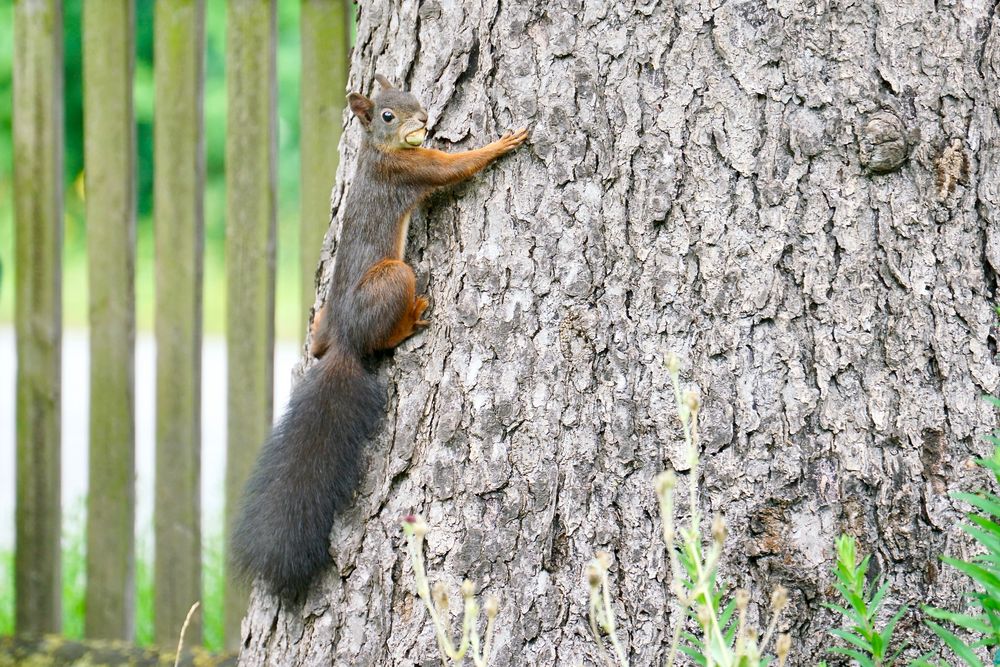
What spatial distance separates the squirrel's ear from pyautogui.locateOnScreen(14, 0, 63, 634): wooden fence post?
152 centimetres

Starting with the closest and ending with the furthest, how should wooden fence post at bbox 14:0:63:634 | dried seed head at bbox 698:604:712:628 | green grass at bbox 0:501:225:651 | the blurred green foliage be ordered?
dried seed head at bbox 698:604:712:628 < wooden fence post at bbox 14:0:63:634 < green grass at bbox 0:501:225:651 < the blurred green foliage

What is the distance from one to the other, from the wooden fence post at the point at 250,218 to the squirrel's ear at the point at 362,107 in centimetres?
105

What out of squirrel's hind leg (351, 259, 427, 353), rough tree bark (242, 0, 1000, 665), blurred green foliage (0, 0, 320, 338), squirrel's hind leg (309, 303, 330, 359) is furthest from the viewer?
blurred green foliage (0, 0, 320, 338)

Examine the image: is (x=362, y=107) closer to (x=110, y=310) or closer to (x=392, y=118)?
(x=392, y=118)

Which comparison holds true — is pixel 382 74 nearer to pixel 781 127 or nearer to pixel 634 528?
pixel 781 127

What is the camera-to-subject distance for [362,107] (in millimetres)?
→ 1738

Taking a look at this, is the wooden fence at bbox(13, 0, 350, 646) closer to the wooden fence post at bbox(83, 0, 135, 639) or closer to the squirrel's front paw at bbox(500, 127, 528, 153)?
the wooden fence post at bbox(83, 0, 135, 639)

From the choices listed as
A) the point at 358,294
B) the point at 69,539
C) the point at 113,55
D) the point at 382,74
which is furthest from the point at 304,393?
the point at 69,539

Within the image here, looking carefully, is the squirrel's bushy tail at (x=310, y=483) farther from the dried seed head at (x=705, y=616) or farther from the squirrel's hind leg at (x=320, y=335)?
the dried seed head at (x=705, y=616)

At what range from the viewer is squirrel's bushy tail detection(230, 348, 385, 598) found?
64.3 inches

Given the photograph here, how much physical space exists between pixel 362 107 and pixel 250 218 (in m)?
1.13

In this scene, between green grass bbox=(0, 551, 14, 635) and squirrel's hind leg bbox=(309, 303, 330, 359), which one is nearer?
squirrel's hind leg bbox=(309, 303, 330, 359)

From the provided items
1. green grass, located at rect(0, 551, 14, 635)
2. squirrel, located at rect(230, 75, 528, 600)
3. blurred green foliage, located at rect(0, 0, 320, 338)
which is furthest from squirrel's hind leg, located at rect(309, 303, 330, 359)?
blurred green foliage, located at rect(0, 0, 320, 338)

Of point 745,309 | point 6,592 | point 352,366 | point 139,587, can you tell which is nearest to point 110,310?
point 139,587
